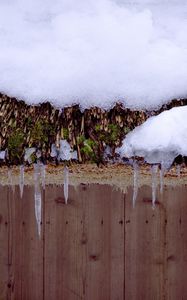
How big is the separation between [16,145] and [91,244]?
3.93 ft

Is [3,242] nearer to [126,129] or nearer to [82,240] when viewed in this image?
[82,240]

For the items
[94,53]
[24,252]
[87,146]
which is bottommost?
[24,252]

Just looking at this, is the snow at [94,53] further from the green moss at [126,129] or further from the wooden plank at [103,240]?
the wooden plank at [103,240]

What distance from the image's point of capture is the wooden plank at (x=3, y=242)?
11.6ft

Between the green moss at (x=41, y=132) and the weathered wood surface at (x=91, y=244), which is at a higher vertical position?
the green moss at (x=41, y=132)

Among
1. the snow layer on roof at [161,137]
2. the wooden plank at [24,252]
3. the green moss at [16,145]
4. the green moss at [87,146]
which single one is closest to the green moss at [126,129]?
the snow layer on roof at [161,137]

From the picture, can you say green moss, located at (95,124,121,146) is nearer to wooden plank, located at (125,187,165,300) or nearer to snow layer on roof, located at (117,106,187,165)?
snow layer on roof, located at (117,106,187,165)

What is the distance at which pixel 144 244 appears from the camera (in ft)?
11.7

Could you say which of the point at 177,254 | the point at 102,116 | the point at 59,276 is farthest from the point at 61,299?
the point at 102,116

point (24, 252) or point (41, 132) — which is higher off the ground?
point (41, 132)

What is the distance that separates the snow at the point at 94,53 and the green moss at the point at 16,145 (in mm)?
150

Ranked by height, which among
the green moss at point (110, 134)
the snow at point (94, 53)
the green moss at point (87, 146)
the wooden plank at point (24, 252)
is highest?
the snow at point (94, 53)

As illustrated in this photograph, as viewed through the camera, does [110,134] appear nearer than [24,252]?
Yes

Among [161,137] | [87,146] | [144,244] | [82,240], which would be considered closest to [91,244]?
[82,240]
